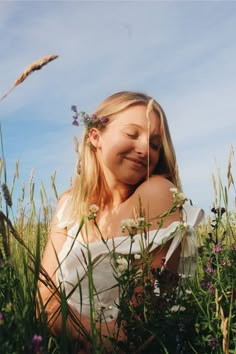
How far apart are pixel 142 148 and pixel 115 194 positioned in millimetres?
362

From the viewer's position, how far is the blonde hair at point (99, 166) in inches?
123

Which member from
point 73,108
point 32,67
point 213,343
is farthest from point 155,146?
point 32,67

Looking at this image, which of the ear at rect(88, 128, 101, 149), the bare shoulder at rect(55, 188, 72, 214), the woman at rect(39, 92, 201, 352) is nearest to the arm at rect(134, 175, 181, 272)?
the woman at rect(39, 92, 201, 352)

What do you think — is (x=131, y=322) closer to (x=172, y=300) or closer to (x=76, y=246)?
(x=172, y=300)

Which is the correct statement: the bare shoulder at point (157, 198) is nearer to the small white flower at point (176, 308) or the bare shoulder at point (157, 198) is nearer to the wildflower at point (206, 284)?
the wildflower at point (206, 284)

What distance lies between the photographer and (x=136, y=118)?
3.12 metres

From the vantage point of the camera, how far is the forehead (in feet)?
10.0

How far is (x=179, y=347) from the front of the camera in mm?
2182

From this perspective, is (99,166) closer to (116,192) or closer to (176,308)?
(116,192)

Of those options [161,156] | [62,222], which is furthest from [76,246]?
[161,156]

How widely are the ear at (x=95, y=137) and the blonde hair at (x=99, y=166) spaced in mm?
28

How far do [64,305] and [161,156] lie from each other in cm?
160

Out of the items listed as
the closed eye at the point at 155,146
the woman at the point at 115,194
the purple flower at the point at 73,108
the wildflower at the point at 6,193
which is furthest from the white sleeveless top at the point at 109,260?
the wildflower at the point at 6,193

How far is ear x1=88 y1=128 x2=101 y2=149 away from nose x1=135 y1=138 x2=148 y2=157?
1.08 ft
